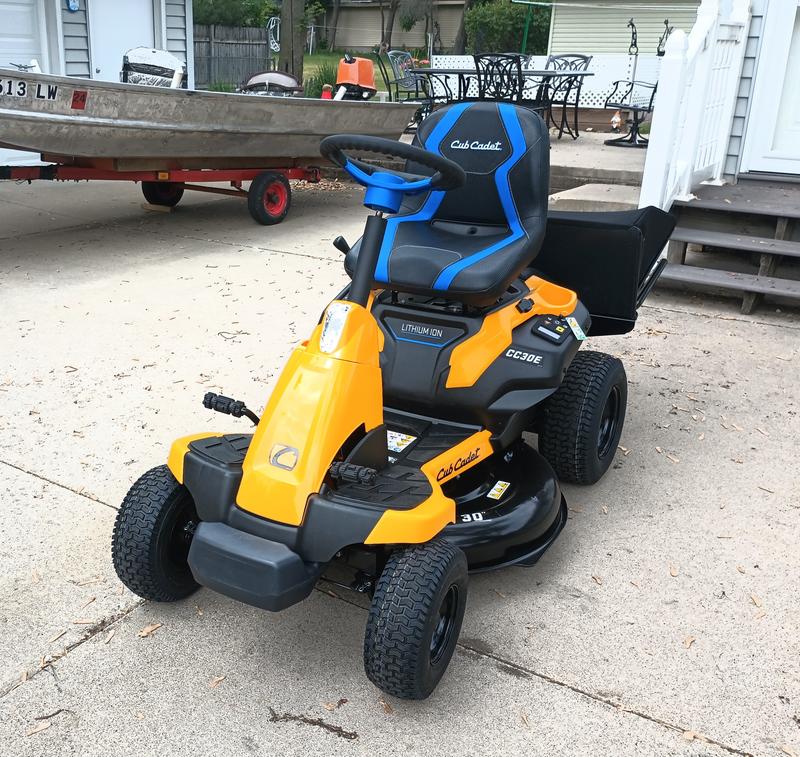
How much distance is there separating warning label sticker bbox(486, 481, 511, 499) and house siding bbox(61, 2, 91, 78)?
9.24 meters

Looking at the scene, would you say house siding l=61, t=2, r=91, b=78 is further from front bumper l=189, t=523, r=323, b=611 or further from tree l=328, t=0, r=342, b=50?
tree l=328, t=0, r=342, b=50

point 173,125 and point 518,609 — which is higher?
point 173,125

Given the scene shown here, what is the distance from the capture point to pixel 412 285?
290 centimetres

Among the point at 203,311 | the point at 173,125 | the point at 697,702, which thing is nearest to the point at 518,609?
the point at 697,702

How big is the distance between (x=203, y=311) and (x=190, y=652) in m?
3.25

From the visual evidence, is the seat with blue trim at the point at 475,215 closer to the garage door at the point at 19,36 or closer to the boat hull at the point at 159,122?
the boat hull at the point at 159,122

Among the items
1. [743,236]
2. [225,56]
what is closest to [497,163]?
[743,236]

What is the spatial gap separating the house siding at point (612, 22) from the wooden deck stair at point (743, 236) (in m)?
13.7

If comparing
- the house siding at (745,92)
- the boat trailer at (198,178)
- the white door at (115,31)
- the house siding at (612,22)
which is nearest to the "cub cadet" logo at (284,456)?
the boat trailer at (198,178)

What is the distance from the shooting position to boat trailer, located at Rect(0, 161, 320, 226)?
6.58 meters

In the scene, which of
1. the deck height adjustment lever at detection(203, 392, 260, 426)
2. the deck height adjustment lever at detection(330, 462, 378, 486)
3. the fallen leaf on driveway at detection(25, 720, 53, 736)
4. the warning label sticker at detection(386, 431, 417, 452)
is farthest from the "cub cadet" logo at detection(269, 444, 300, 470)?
the fallen leaf on driveway at detection(25, 720, 53, 736)

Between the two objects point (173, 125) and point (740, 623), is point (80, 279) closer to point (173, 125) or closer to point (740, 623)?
point (173, 125)

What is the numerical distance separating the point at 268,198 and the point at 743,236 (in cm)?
409

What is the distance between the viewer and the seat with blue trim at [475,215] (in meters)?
2.87
